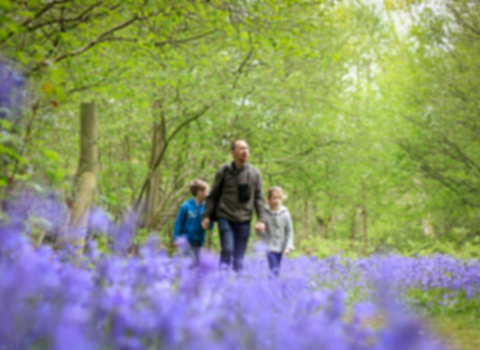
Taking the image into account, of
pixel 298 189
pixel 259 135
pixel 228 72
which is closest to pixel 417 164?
pixel 298 189

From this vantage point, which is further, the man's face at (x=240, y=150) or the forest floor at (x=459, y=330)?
the man's face at (x=240, y=150)

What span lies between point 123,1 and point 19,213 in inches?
104

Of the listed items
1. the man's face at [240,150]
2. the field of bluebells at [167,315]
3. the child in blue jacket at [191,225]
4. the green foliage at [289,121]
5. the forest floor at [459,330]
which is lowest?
the forest floor at [459,330]

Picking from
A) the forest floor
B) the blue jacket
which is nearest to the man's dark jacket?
the blue jacket

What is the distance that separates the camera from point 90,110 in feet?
14.3

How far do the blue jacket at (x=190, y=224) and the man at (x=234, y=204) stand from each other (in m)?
0.51

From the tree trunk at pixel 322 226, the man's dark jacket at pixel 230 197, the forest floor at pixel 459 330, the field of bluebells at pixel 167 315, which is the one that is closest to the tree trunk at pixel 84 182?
the field of bluebells at pixel 167 315

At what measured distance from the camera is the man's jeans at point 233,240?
5227 mm

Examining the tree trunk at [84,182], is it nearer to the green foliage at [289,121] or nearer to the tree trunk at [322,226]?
the green foliage at [289,121]

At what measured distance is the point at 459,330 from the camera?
541 cm

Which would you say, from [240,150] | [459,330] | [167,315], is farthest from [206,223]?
[167,315]

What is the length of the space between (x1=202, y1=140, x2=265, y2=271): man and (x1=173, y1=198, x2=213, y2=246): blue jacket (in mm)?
507

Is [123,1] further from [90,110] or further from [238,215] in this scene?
[238,215]

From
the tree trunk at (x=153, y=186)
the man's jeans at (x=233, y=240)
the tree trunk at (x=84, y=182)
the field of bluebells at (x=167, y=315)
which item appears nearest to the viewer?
the field of bluebells at (x=167, y=315)
